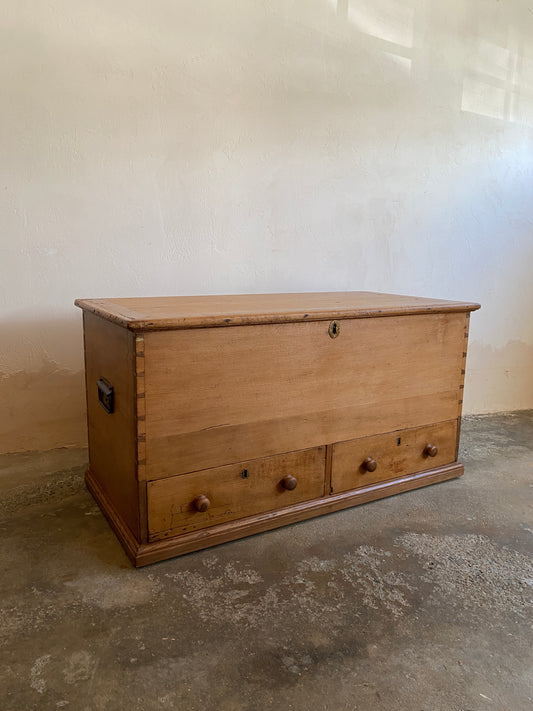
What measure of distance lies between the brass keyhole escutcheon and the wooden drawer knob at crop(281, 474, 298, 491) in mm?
511

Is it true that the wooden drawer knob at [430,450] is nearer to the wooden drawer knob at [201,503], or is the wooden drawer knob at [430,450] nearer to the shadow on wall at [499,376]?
the wooden drawer knob at [201,503]

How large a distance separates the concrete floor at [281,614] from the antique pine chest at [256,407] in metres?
0.11

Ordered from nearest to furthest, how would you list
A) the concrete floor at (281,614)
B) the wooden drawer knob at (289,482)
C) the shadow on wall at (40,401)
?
the concrete floor at (281,614)
the wooden drawer knob at (289,482)
the shadow on wall at (40,401)

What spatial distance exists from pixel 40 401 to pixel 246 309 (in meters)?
1.23

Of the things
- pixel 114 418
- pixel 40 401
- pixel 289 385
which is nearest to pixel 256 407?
pixel 289 385

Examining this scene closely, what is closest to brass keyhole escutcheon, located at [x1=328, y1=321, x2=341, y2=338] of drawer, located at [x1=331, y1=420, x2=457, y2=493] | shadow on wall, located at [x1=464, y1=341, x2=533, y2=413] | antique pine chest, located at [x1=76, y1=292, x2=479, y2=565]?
antique pine chest, located at [x1=76, y1=292, x2=479, y2=565]

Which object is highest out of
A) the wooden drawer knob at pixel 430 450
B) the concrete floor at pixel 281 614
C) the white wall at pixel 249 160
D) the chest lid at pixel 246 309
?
the white wall at pixel 249 160

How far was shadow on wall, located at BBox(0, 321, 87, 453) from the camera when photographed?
7.66 feet

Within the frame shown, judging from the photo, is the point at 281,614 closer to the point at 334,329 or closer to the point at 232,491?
the point at 232,491

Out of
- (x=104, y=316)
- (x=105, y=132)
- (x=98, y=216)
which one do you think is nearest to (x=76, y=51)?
(x=105, y=132)

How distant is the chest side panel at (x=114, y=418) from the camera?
5.11 ft

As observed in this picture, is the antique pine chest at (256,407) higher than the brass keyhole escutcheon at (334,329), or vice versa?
the brass keyhole escutcheon at (334,329)

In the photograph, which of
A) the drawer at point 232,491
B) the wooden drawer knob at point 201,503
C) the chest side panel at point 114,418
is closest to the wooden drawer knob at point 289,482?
the drawer at point 232,491

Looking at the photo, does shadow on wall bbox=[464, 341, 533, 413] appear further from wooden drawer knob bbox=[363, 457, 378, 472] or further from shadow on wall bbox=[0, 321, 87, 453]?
shadow on wall bbox=[0, 321, 87, 453]
